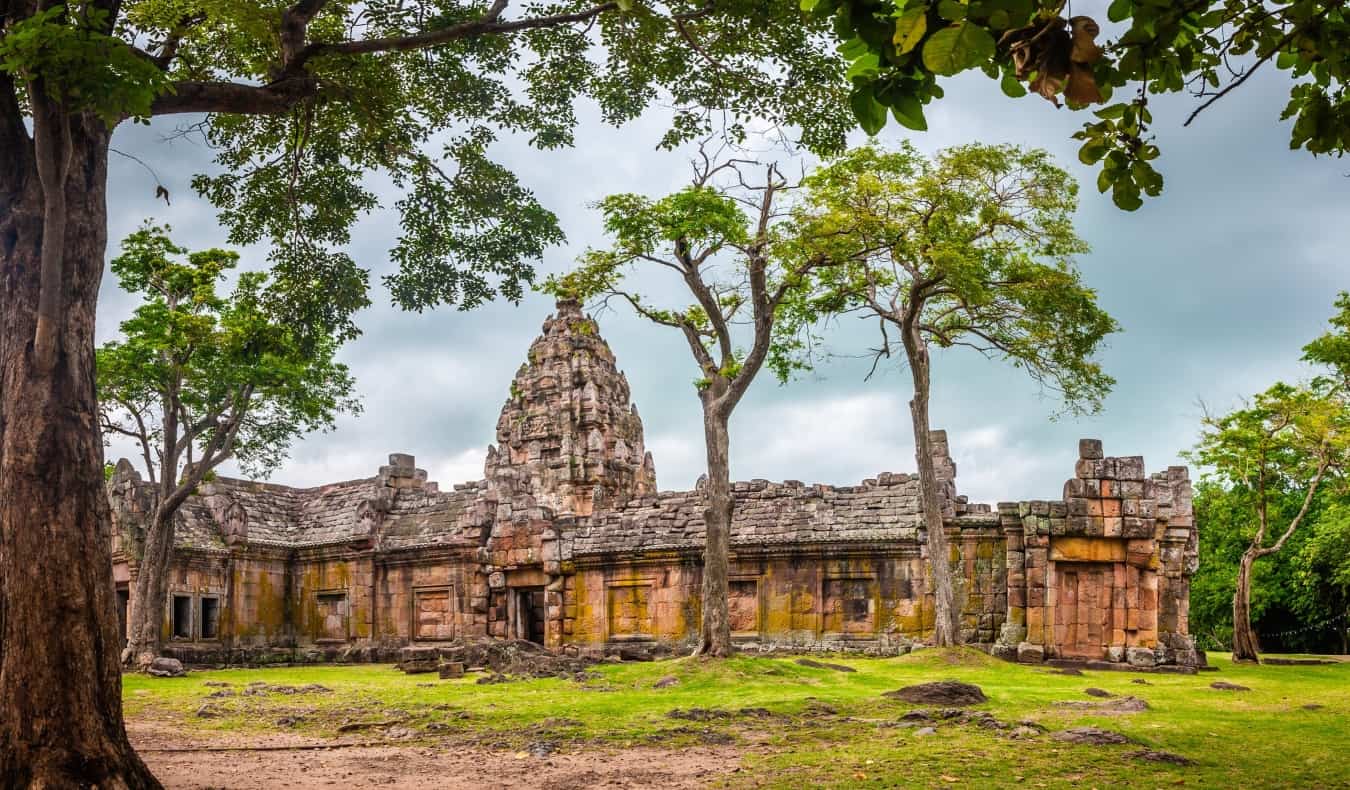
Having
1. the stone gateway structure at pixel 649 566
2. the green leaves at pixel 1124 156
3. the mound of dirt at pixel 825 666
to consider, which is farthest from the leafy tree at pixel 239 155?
the stone gateway structure at pixel 649 566

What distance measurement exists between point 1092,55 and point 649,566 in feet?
79.8

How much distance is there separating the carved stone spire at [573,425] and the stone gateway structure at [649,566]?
2137 mm

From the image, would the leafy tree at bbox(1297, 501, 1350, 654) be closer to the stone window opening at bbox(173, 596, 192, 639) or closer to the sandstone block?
the sandstone block

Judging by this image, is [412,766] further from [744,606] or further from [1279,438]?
[1279,438]

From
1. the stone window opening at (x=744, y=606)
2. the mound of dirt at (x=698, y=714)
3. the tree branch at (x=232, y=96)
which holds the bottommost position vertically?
the mound of dirt at (x=698, y=714)

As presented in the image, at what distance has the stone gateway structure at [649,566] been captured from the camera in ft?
79.3

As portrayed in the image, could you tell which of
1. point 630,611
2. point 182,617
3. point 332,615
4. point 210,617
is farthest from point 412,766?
point 210,617

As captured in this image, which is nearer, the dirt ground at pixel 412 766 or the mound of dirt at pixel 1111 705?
the dirt ground at pixel 412 766

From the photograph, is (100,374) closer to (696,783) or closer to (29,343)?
(29,343)

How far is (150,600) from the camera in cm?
2750

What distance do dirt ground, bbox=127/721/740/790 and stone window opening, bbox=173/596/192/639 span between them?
67.7 ft

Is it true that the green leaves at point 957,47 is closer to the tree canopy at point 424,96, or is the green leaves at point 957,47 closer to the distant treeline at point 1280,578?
the tree canopy at point 424,96

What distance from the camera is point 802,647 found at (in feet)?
86.8

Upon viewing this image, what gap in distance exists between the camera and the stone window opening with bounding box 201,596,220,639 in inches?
1310
